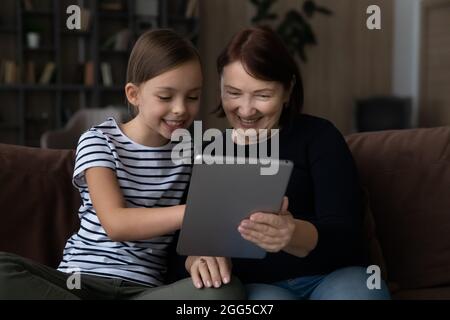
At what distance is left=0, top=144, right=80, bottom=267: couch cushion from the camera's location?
61.2 inches

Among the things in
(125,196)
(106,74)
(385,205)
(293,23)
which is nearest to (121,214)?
(125,196)

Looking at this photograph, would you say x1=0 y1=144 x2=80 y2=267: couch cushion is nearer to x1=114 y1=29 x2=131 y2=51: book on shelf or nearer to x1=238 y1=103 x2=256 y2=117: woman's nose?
x1=238 y1=103 x2=256 y2=117: woman's nose

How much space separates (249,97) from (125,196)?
0.35m

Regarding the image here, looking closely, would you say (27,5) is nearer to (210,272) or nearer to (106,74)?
(106,74)

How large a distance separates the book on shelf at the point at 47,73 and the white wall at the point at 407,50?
3384 millimetres

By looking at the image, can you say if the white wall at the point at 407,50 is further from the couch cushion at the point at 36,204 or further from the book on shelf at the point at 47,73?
the couch cushion at the point at 36,204

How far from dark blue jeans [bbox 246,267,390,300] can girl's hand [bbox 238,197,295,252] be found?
0.55ft

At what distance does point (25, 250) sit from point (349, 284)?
82 centimetres

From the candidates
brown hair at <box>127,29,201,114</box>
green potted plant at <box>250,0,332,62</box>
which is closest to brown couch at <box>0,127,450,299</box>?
brown hair at <box>127,29,201,114</box>

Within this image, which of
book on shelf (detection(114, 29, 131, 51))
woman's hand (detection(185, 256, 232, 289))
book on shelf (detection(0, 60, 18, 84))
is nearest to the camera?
woman's hand (detection(185, 256, 232, 289))

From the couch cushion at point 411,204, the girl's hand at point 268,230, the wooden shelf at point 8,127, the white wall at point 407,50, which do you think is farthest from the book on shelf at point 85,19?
the girl's hand at point 268,230

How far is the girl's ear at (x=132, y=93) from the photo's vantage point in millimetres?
1391
